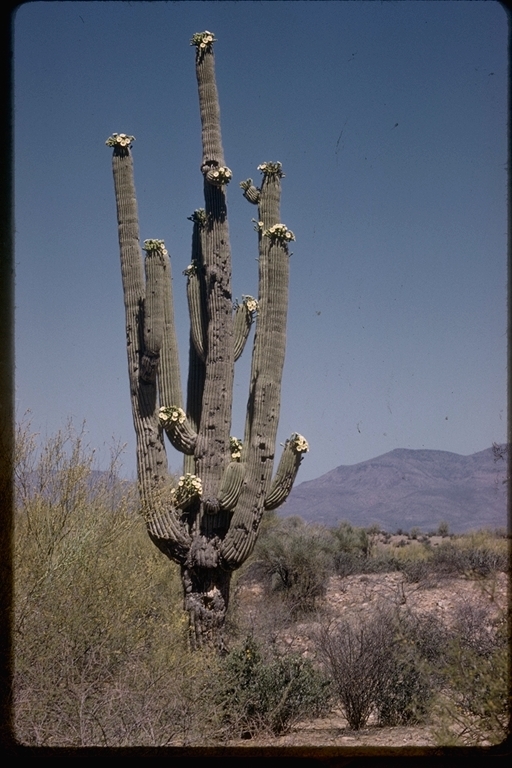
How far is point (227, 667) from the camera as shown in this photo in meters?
9.43

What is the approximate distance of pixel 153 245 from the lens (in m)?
10.5

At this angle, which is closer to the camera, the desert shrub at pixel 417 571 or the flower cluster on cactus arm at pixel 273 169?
the flower cluster on cactus arm at pixel 273 169

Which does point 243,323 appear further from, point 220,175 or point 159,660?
point 159,660

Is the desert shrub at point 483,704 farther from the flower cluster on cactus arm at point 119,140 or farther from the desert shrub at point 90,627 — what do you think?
the flower cluster on cactus arm at point 119,140

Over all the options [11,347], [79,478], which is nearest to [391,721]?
[79,478]

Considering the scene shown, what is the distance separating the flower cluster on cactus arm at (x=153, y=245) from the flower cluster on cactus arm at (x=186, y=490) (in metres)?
3.03

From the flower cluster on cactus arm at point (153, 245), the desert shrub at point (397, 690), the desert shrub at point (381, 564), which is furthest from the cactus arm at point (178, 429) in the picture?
the desert shrub at point (381, 564)

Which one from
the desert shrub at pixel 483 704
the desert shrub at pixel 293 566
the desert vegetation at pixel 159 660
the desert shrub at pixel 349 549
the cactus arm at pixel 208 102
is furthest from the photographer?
the desert shrub at pixel 349 549

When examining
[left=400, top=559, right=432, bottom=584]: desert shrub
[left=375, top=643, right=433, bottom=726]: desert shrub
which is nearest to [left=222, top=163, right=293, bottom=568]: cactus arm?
[left=375, top=643, right=433, bottom=726]: desert shrub

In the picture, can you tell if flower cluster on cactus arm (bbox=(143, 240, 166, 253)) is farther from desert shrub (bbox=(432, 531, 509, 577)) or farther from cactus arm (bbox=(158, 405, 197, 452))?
desert shrub (bbox=(432, 531, 509, 577))

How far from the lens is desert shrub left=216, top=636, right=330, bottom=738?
29.3ft

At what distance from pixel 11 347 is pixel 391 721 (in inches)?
251

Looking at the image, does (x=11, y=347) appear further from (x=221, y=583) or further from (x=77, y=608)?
(x=221, y=583)

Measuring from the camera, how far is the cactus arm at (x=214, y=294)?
34.3 ft
